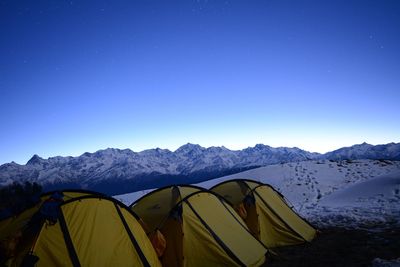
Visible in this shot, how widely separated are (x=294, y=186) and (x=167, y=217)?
90.4 feet

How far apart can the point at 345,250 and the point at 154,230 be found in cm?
709

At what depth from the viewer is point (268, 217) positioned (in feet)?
41.2

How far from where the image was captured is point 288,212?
1329cm

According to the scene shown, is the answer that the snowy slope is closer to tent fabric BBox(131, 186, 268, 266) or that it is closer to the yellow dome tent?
tent fabric BBox(131, 186, 268, 266)

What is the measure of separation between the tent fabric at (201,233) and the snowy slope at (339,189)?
26.6 ft

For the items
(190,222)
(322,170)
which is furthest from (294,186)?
(190,222)

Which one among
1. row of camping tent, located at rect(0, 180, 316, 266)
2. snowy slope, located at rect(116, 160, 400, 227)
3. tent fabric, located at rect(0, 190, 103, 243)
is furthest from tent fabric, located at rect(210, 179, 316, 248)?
tent fabric, located at rect(0, 190, 103, 243)

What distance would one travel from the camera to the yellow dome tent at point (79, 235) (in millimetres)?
6754

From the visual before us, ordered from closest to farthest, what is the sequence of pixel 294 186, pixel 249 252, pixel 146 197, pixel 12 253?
pixel 12 253 → pixel 249 252 → pixel 146 197 → pixel 294 186

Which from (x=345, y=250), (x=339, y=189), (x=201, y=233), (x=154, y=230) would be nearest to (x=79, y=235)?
(x=154, y=230)

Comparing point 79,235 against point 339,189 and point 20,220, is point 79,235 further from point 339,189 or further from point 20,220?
point 339,189

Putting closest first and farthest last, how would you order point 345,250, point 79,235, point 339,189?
point 79,235 → point 345,250 → point 339,189

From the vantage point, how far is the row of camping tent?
6.96 meters

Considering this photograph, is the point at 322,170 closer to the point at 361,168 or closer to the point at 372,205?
the point at 361,168
